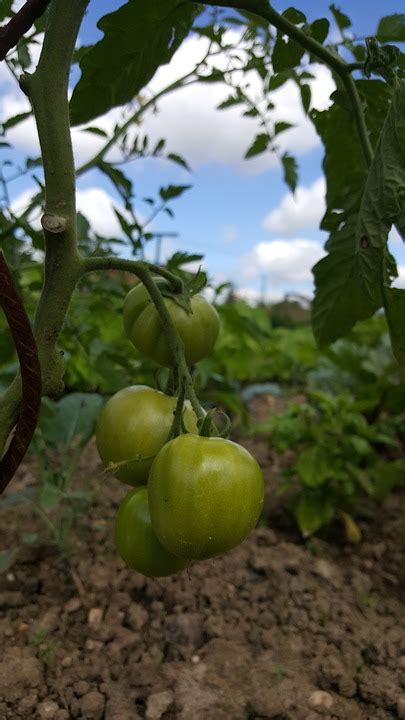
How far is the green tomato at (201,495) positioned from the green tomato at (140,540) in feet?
0.25

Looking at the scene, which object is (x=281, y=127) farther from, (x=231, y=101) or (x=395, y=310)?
(x=395, y=310)

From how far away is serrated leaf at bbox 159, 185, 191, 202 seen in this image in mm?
1566

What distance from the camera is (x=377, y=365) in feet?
10.3

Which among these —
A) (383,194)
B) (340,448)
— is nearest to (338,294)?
(383,194)

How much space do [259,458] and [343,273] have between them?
7.14ft

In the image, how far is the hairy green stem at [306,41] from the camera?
84 cm

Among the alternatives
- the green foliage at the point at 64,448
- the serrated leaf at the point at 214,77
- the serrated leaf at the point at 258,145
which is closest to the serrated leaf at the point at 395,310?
the serrated leaf at the point at 258,145

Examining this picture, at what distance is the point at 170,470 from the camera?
79 cm

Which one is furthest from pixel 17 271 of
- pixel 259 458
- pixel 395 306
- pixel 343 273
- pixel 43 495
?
pixel 259 458

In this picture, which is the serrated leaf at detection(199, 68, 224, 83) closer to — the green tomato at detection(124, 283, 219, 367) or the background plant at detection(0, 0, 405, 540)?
the background plant at detection(0, 0, 405, 540)

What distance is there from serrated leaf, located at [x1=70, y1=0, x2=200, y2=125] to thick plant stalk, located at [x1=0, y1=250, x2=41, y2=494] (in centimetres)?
36

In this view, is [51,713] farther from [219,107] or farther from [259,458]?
[259,458]

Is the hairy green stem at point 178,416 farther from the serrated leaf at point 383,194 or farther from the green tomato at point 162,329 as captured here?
the serrated leaf at point 383,194

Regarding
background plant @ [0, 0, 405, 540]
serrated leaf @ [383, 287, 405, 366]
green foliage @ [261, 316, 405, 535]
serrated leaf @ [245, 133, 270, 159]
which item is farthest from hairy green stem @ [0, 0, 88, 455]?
green foliage @ [261, 316, 405, 535]
